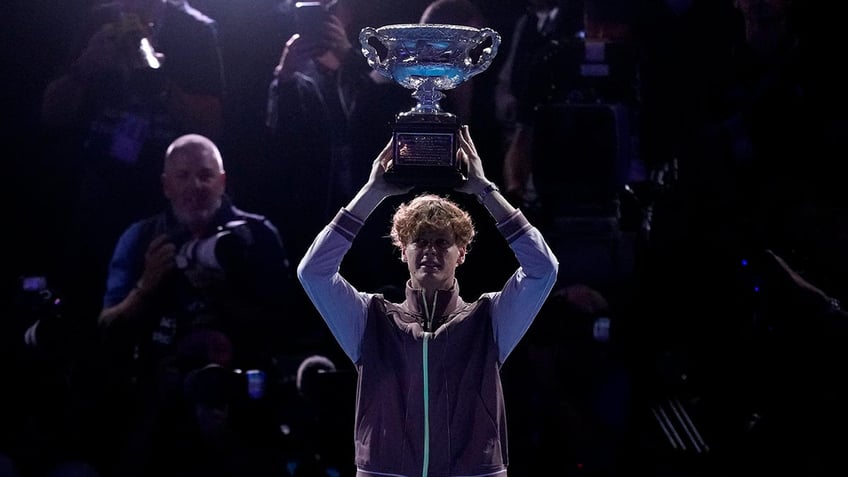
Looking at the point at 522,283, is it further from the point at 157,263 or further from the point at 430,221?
the point at 157,263

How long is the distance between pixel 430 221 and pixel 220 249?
2.34 meters

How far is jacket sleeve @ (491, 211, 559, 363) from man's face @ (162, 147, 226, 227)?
2490mm

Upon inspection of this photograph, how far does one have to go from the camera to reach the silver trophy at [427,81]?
3.38 metres

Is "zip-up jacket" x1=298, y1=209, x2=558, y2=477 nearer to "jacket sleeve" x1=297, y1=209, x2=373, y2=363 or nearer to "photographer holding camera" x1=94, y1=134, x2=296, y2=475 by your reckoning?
"jacket sleeve" x1=297, y1=209, x2=373, y2=363

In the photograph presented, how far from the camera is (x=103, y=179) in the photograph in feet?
17.9

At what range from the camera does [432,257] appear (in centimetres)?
323

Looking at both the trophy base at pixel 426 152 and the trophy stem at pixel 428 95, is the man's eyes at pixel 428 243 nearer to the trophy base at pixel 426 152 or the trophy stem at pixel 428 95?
the trophy base at pixel 426 152

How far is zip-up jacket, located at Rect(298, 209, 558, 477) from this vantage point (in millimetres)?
3131

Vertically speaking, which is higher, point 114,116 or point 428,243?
point 428,243

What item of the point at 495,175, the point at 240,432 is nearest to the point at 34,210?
the point at 240,432

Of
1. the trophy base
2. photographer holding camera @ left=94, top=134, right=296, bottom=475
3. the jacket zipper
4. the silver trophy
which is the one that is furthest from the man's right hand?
the jacket zipper

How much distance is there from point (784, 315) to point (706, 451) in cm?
72

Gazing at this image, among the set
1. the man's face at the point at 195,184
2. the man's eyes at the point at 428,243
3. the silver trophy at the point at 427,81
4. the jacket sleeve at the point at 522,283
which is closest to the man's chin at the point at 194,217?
the man's face at the point at 195,184

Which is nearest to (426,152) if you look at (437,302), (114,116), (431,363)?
(437,302)
